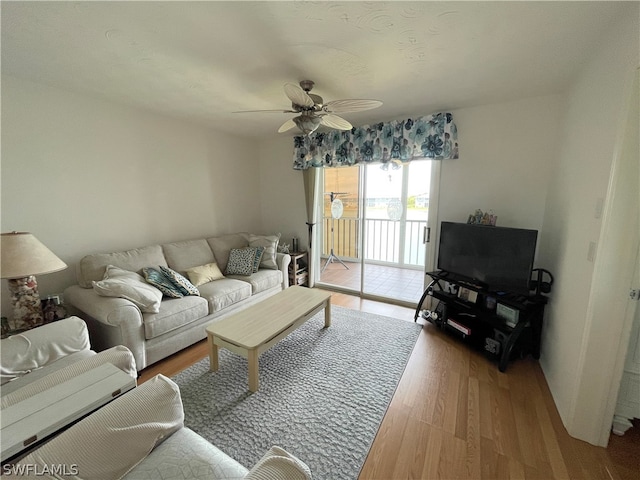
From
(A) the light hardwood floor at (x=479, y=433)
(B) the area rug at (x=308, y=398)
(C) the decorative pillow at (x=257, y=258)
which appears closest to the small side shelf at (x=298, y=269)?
(C) the decorative pillow at (x=257, y=258)

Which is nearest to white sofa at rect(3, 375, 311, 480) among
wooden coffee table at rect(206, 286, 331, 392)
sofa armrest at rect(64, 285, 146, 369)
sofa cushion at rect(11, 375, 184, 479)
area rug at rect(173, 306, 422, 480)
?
sofa cushion at rect(11, 375, 184, 479)

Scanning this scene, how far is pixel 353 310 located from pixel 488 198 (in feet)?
6.56

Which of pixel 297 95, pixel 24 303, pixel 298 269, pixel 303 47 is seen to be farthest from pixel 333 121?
pixel 24 303

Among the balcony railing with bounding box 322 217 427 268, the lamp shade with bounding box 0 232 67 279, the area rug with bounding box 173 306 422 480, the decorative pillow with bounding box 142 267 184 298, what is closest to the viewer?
the area rug with bounding box 173 306 422 480

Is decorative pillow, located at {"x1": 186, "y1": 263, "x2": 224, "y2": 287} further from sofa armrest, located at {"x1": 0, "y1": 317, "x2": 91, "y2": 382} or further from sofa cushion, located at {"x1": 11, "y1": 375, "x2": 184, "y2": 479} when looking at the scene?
sofa cushion, located at {"x1": 11, "y1": 375, "x2": 184, "y2": 479}

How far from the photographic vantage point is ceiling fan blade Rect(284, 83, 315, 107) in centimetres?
166

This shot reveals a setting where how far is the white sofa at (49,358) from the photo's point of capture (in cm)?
120

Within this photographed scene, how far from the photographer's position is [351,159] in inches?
132

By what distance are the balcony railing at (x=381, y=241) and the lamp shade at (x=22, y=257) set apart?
12.3 ft

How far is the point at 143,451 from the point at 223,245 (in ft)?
Result: 9.05

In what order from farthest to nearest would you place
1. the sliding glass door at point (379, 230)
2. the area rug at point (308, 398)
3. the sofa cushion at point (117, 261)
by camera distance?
the sliding glass door at point (379, 230), the sofa cushion at point (117, 261), the area rug at point (308, 398)

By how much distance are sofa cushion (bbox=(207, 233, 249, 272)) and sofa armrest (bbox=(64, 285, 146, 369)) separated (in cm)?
139

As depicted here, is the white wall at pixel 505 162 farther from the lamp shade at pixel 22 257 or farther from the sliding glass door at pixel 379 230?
→ the lamp shade at pixel 22 257

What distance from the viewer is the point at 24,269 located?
167 cm
